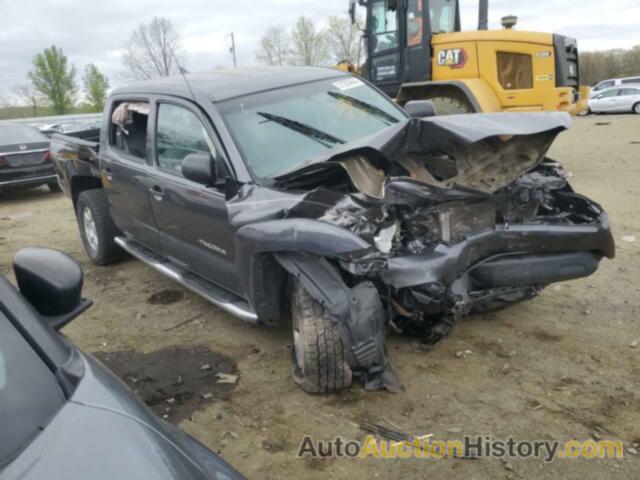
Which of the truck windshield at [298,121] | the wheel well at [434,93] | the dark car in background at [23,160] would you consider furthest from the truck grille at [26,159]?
the truck windshield at [298,121]

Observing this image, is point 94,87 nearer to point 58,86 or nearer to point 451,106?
point 58,86

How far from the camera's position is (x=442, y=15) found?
8.73 meters

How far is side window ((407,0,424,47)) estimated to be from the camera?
831 cm

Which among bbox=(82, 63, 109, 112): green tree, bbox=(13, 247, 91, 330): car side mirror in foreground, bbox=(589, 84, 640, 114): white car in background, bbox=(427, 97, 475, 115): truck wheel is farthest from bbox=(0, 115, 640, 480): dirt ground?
bbox=(82, 63, 109, 112): green tree

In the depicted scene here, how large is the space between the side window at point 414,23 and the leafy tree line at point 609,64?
40.1 meters

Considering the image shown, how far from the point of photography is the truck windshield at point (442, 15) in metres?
8.52

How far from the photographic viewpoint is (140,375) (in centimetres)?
369

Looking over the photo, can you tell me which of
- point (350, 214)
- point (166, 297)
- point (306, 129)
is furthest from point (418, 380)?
point (166, 297)

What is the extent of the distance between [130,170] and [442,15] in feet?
20.5

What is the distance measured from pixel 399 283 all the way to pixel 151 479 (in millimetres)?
1893

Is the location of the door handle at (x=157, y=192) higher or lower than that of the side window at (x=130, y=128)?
lower

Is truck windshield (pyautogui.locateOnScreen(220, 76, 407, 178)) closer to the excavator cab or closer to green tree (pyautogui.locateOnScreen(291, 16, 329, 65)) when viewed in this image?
the excavator cab

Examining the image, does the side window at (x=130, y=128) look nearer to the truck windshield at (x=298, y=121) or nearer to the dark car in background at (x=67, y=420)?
the truck windshield at (x=298, y=121)

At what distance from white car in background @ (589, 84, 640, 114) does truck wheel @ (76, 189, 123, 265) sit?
86.2 ft
